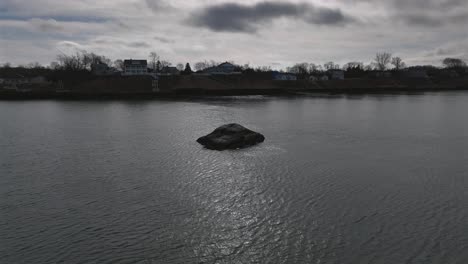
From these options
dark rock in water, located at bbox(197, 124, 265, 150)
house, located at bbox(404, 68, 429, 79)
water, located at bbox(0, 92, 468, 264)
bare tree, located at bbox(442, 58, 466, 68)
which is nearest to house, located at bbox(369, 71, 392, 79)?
house, located at bbox(404, 68, 429, 79)

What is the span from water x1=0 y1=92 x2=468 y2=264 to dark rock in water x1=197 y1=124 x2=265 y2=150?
1094 millimetres

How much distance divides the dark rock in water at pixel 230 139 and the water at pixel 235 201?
1.09 m

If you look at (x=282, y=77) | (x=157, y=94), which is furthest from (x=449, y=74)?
(x=157, y=94)

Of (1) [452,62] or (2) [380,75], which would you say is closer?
(2) [380,75]

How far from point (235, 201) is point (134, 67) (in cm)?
10415

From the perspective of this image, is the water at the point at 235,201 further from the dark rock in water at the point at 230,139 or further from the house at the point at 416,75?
the house at the point at 416,75

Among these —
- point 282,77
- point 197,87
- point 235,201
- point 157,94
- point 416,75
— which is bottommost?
point 235,201

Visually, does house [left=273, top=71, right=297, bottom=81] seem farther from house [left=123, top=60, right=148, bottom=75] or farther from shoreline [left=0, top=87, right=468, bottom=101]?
house [left=123, top=60, right=148, bottom=75]

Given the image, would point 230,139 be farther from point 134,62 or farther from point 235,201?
point 134,62

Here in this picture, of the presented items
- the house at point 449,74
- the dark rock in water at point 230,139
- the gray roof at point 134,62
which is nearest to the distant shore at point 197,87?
the house at point 449,74

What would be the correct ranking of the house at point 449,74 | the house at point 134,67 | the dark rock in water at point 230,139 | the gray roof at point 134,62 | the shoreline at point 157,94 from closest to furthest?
the dark rock in water at point 230,139 < the shoreline at point 157,94 < the house at point 134,67 < the gray roof at point 134,62 < the house at point 449,74

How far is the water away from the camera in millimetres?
10180

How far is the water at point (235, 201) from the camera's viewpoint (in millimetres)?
10180

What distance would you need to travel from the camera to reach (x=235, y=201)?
14.2m
